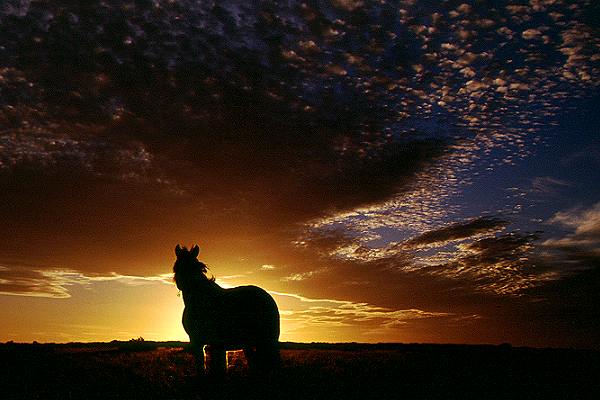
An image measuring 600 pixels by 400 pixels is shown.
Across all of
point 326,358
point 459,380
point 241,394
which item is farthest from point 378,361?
point 241,394

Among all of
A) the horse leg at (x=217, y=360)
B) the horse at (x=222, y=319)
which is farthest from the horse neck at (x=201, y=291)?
the horse leg at (x=217, y=360)

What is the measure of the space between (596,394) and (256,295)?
32.3 ft

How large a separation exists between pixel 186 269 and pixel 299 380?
5121 millimetres

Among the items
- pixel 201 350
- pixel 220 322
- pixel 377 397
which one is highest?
pixel 220 322

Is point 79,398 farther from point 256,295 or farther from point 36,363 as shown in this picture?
point 36,363

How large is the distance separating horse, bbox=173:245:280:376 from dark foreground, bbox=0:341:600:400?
25.6 inches

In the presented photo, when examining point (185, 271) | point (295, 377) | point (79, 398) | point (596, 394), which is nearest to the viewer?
point (79, 398)

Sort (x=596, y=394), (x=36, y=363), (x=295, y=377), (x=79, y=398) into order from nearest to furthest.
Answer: (x=79, y=398) < (x=596, y=394) < (x=295, y=377) < (x=36, y=363)

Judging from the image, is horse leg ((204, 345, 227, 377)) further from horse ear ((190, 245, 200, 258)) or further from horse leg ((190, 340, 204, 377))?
horse ear ((190, 245, 200, 258))

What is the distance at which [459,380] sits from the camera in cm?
1410

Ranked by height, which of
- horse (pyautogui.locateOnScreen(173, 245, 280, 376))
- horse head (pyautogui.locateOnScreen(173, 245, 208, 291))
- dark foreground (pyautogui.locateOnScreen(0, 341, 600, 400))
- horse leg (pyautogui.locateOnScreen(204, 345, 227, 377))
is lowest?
dark foreground (pyautogui.locateOnScreen(0, 341, 600, 400))

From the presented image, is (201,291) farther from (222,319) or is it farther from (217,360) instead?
(217,360)

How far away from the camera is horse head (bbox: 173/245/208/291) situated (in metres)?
11.0

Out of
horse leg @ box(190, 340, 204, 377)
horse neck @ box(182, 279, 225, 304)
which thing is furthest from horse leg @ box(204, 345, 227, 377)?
horse neck @ box(182, 279, 225, 304)
